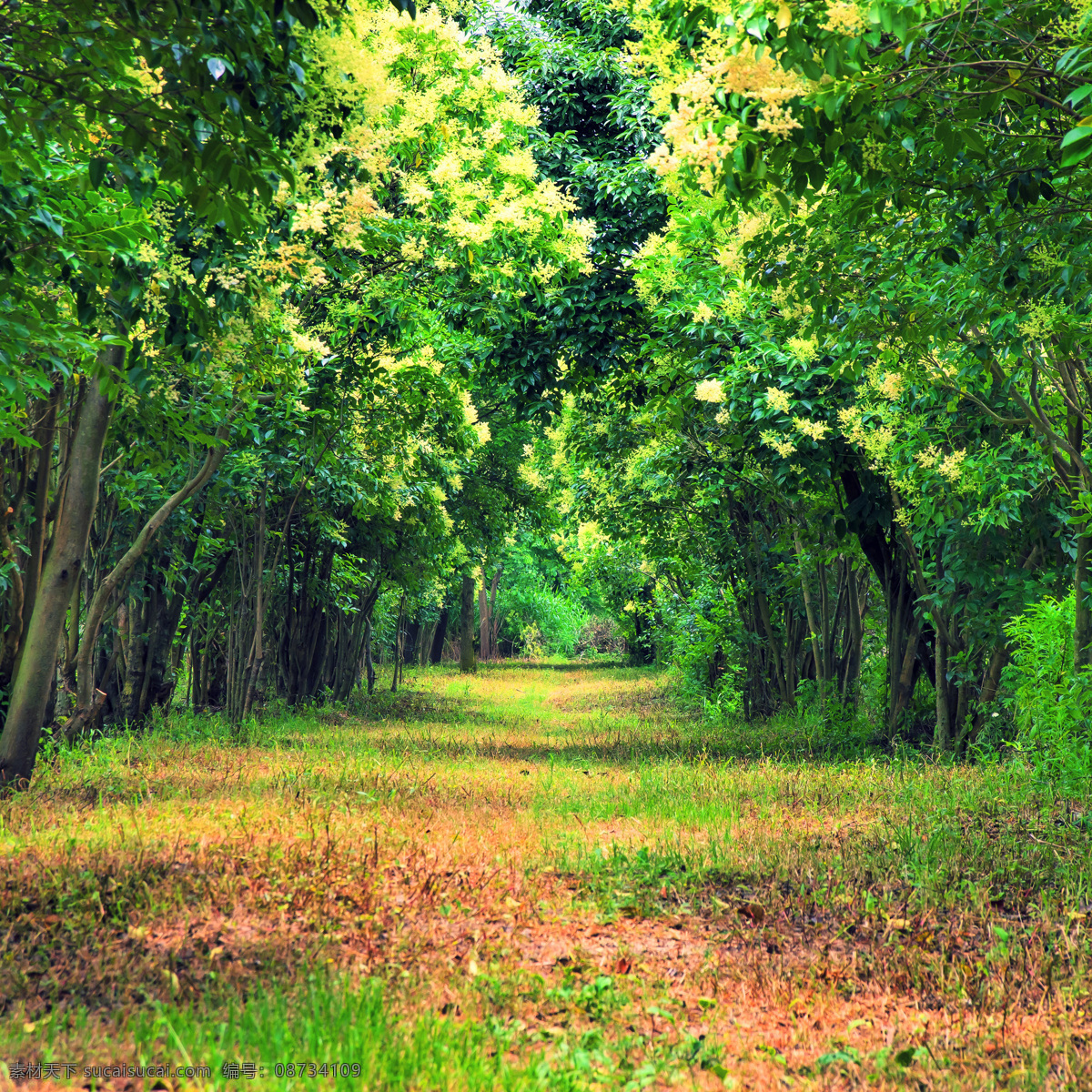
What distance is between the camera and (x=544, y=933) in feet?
15.7

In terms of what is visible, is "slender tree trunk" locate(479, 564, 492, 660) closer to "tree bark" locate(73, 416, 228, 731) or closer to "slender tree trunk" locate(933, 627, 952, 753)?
"slender tree trunk" locate(933, 627, 952, 753)

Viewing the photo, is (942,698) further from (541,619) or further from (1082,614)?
(541,619)

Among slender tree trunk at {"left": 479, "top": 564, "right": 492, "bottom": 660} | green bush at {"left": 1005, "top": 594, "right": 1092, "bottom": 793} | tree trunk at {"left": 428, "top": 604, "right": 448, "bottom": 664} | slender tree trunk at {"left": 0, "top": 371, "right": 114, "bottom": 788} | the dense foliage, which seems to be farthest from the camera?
slender tree trunk at {"left": 479, "top": 564, "right": 492, "bottom": 660}

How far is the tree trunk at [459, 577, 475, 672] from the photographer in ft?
115

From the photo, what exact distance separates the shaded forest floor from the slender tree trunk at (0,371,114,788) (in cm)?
44

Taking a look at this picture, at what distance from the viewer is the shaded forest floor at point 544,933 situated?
11.4ft

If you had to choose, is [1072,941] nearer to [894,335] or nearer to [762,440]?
[894,335]

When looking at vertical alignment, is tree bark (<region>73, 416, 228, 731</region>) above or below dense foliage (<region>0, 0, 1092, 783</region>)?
below

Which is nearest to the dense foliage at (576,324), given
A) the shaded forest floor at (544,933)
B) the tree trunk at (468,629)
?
the shaded forest floor at (544,933)

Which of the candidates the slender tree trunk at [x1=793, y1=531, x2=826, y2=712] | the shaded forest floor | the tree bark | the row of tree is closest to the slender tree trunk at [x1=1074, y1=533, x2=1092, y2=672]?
the row of tree

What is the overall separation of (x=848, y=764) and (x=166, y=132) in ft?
27.8

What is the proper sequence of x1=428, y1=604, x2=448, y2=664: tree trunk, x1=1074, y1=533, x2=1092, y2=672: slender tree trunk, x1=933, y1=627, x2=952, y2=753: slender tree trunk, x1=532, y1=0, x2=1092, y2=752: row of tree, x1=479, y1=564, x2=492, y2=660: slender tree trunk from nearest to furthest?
x1=532, y1=0, x2=1092, y2=752: row of tree < x1=1074, y1=533, x2=1092, y2=672: slender tree trunk < x1=933, y1=627, x2=952, y2=753: slender tree trunk < x1=428, y1=604, x2=448, y2=664: tree trunk < x1=479, y1=564, x2=492, y2=660: slender tree trunk

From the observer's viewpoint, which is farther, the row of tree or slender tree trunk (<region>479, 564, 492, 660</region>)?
slender tree trunk (<region>479, 564, 492, 660</region>)

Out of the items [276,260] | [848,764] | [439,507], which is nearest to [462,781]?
[848,764]
